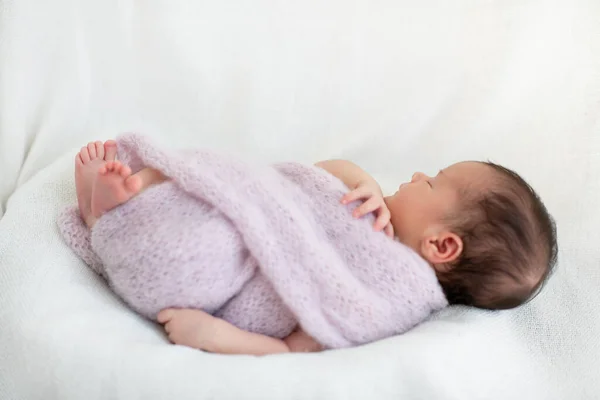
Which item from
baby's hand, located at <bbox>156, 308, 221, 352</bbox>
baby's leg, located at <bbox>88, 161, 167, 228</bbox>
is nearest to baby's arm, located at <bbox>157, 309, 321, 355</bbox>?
baby's hand, located at <bbox>156, 308, 221, 352</bbox>

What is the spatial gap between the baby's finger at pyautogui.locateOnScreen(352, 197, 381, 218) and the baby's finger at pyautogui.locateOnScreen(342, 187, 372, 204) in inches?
0.5

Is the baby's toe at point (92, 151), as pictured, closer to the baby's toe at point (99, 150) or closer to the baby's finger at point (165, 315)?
the baby's toe at point (99, 150)

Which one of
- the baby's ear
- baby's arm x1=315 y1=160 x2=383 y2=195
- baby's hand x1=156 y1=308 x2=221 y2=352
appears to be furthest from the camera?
baby's arm x1=315 y1=160 x2=383 y2=195

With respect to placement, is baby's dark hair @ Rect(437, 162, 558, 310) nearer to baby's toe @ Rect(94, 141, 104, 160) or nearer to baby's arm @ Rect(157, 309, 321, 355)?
baby's arm @ Rect(157, 309, 321, 355)

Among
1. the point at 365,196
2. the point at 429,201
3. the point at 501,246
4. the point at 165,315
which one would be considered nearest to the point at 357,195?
the point at 365,196

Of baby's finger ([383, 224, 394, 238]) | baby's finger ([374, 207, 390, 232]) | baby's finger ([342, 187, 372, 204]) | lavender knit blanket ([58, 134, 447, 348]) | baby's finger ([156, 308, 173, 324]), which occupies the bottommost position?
baby's finger ([156, 308, 173, 324])

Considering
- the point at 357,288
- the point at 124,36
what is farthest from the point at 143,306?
the point at 124,36

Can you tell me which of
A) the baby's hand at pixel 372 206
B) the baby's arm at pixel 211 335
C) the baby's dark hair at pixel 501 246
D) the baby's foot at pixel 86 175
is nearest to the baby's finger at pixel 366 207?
the baby's hand at pixel 372 206

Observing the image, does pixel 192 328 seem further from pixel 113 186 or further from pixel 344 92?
pixel 344 92

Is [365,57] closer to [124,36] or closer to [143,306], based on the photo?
[124,36]

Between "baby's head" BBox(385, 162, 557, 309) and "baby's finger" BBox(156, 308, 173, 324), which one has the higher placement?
"baby's head" BBox(385, 162, 557, 309)

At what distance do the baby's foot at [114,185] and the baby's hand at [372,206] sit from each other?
32 centimetres

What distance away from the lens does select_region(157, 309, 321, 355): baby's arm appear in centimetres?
85

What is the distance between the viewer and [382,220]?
98 cm
